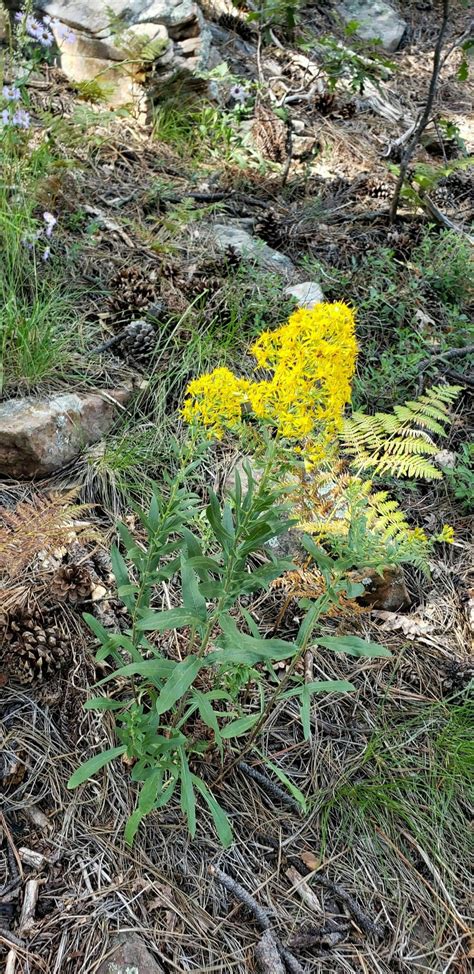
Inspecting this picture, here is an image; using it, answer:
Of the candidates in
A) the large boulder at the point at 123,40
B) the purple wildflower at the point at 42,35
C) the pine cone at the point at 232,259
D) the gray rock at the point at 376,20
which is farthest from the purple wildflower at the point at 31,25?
the gray rock at the point at 376,20

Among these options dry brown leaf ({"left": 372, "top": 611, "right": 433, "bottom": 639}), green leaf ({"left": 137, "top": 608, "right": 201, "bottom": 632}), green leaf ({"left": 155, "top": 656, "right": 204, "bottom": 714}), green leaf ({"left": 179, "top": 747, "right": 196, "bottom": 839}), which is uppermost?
green leaf ({"left": 137, "top": 608, "right": 201, "bottom": 632})

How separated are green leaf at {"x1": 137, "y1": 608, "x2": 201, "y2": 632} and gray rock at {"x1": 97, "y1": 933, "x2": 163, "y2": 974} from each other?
0.70m

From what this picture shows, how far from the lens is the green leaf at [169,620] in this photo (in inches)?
54.0

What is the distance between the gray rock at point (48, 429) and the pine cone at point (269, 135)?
2.50 metres

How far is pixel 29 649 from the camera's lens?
5.86 ft

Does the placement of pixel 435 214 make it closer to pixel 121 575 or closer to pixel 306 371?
pixel 306 371

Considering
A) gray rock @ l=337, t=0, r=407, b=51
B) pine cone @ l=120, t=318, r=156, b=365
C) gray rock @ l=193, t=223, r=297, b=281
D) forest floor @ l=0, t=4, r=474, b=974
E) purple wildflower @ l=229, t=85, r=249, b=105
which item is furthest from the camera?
gray rock @ l=337, t=0, r=407, b=51

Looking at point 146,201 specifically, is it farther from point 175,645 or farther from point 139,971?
point 139,971

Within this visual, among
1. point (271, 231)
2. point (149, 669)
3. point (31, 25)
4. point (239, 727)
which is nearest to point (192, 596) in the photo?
point (149, 669)

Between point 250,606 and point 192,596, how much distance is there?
0.81 meters

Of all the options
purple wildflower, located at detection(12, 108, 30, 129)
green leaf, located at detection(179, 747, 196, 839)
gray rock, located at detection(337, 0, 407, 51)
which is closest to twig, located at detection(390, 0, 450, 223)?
purple wildflower, located at detection(12, 108, 30, 129)

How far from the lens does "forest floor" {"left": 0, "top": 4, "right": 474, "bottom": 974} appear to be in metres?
1.56

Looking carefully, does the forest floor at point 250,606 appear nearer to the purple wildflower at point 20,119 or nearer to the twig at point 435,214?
the twig at point 435,214

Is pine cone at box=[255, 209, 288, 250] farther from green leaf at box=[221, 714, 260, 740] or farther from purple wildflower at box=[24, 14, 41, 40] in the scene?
green leaf at box=[221, 714, 260, 740]
